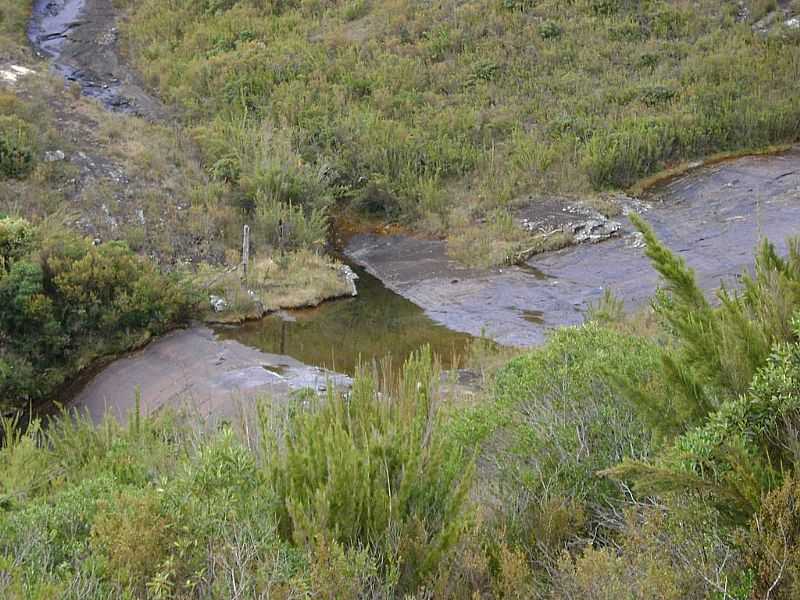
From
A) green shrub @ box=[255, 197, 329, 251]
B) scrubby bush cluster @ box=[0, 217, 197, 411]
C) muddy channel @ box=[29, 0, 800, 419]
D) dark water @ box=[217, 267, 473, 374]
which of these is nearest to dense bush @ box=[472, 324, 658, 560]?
muddy channel @ box=[29, 0, 800, 419]

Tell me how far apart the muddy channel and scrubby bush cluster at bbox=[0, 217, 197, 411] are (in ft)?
1.83

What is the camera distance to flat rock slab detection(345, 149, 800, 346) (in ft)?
44.9

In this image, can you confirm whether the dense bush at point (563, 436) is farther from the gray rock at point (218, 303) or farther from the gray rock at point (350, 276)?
the gray rock at point (350, 276)

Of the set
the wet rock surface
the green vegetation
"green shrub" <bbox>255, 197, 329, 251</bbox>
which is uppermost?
the wet rock surface

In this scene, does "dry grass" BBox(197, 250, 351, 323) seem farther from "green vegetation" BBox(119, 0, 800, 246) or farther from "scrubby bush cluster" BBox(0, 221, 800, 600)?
"scrubby bush cluster" BBox(0, 221, 800, 600)

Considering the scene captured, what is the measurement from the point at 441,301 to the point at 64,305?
703cm

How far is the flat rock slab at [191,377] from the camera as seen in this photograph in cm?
1019

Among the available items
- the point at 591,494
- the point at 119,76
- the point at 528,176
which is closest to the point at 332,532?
the point at 591,494

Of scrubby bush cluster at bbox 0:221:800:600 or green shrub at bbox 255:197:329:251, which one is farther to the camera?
green shrub at bbox 255:197:329:251

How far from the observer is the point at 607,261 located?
619 inches

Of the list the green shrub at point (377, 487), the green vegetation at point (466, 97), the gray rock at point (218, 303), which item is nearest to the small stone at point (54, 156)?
the green vegetation at point (466, 97)

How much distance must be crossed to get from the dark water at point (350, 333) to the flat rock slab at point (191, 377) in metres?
0.56

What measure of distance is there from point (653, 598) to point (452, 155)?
737 inches

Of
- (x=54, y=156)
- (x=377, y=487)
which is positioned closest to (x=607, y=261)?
(x=377, y=487)
